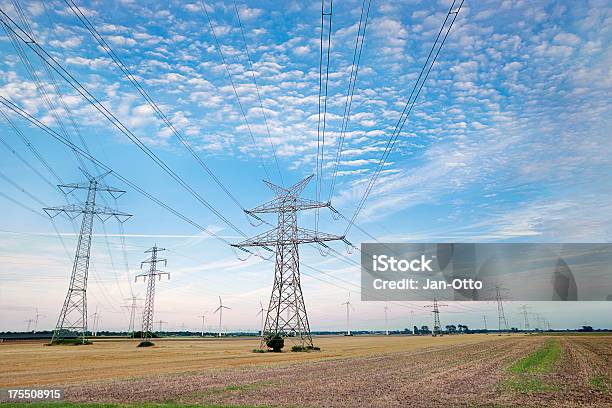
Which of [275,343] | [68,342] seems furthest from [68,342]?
[275,343]

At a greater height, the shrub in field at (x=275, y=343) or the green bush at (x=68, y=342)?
the shrub in field at (x=275, y=343)

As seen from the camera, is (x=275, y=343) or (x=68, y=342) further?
(x=68, y=342)

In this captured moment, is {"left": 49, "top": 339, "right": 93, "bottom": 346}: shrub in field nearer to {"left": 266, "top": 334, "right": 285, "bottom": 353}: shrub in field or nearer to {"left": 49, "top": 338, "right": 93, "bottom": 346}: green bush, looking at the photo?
{"left": 49, "top": 338, "right": 93, "bottom": 346}: green bush

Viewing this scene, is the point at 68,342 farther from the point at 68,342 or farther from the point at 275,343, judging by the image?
the point at 275,343

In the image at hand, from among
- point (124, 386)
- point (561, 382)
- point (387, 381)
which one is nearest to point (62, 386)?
point (124, 386)

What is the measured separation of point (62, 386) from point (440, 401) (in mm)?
21781

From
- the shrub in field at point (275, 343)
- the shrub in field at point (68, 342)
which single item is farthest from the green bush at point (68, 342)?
the shrub in field at point (275, 343)

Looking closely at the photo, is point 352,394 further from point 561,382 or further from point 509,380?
point 561,382

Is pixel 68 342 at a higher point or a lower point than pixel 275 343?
lower

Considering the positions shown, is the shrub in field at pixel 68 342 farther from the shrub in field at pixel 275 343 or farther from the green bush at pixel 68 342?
the shrub in field at pixel 275 343

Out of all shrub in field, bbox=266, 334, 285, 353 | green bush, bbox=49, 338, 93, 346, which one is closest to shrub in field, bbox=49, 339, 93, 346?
green bush, bbox=49, 338, 93, 346

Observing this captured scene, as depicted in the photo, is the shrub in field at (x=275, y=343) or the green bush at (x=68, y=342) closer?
the shrub in field at (x=275, y=343)

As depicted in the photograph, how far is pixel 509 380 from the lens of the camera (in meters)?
29.9

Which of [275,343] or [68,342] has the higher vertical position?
[275,343]
